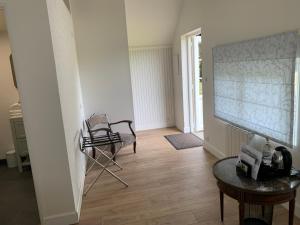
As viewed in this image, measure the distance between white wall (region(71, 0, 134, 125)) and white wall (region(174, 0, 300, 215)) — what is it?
4.09 feet

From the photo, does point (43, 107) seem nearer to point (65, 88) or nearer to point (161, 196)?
point (65, 88)

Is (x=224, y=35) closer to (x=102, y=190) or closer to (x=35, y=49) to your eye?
(x=35, y=49)

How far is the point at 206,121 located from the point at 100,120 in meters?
1.78

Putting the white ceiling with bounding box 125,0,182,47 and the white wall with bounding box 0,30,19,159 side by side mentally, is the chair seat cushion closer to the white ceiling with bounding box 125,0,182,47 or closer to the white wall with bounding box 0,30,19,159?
the white wall with bounding box 0,30,19,159

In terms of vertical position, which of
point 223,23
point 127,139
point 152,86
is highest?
point 223,23

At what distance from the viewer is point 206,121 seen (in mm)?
4152

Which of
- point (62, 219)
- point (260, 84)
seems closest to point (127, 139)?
point (62, 219)

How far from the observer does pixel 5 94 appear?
4.17 m

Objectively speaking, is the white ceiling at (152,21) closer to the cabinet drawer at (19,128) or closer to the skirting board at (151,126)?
the skirting board at (151,126)

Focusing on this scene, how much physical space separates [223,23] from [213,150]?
192 centimetres

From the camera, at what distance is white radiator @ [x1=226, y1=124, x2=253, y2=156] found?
2.96 m

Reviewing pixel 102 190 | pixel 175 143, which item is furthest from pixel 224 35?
pixel 102 190

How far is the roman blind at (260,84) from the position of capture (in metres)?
2.29

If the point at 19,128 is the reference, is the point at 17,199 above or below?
below
